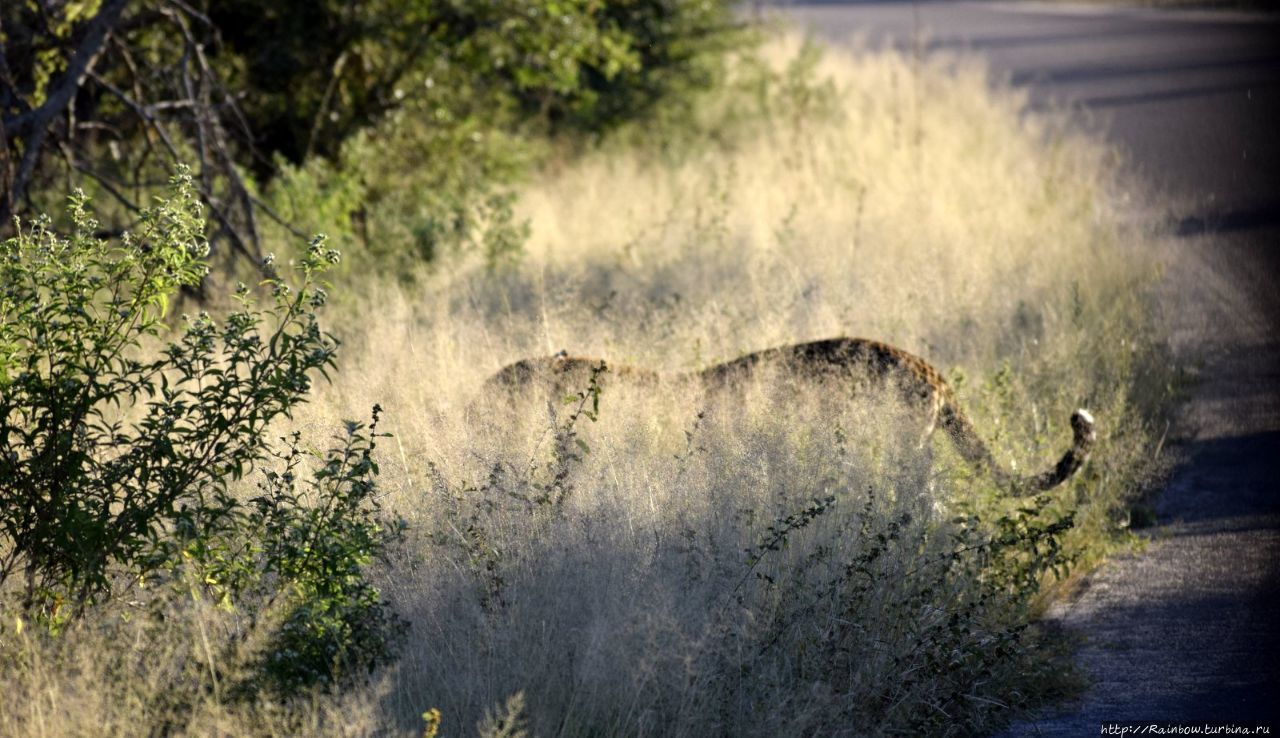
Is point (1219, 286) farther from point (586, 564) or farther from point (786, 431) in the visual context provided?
point (586, 564)

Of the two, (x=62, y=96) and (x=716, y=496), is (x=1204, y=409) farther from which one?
(x=62, y=96)

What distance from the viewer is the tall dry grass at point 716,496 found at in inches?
161

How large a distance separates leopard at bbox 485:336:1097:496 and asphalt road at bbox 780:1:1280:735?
2.36 feet

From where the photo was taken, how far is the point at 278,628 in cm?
421

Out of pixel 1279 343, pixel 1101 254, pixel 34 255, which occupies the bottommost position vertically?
pixel 1279 343

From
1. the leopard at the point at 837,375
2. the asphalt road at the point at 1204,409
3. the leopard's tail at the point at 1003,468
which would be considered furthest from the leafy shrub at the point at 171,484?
Result: the leopard's tail at the point at 1003,468

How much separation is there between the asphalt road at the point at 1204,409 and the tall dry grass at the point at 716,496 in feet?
0.87

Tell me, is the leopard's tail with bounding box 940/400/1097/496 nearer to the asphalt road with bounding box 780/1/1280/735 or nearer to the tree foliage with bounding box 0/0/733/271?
the asphalt road with bounding box 780/1/1280/735

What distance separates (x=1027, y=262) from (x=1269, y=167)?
6108mm

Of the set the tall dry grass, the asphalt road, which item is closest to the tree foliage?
the tall dry grass

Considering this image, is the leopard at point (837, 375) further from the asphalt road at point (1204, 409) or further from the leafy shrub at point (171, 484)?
the leafy shrub at point (171, 484)

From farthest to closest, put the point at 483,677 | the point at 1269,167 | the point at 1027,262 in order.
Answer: the point at 1269,167 < the point at 1027,262 < the point at 483,677

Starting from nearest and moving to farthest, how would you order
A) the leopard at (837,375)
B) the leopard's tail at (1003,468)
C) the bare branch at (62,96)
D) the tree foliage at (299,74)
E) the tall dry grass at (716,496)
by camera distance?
the tall dry grass at (716,496) → the leopard's tail at (1003,468) → the leopard at (837,375) → the bare branch at (62,96) → the tree foliage at (299,74)

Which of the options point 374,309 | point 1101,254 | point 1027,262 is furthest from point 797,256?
point 374,309
